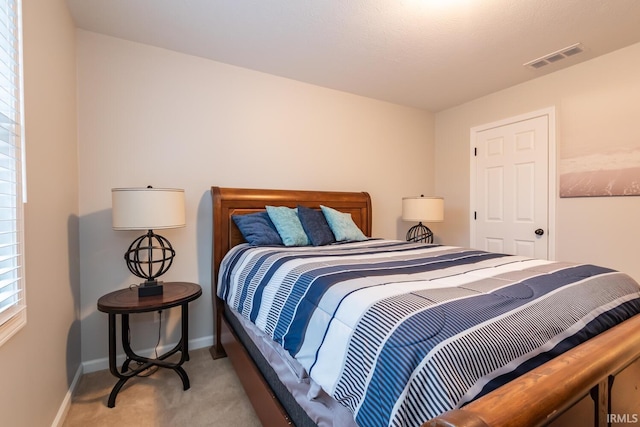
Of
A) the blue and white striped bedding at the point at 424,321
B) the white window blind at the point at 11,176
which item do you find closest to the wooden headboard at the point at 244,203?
the blue and white striped bedding at the point at 424,321

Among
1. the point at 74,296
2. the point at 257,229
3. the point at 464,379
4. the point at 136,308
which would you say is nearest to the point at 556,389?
the point at 464,379

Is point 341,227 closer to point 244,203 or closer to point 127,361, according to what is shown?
point 244,203

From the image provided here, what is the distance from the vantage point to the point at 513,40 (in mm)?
2344

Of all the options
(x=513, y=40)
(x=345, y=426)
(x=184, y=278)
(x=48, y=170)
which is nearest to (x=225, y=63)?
(x=48, y=170)

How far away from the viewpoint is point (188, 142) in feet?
8.27

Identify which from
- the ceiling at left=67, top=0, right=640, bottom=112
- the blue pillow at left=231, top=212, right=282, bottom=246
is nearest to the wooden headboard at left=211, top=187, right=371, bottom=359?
the blue pillow at left=231, top=212, right=282, bottom=246

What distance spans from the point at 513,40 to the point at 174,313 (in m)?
3.48

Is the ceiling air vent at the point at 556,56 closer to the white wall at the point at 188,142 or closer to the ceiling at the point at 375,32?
the ceiling at the point at 375,32

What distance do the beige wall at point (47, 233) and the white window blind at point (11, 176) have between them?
0.09m

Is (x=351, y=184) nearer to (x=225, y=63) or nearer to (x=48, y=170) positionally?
(x=225, y=63)

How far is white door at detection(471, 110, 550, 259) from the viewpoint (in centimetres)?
304

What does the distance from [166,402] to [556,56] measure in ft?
13.0

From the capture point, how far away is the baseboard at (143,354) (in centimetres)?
216

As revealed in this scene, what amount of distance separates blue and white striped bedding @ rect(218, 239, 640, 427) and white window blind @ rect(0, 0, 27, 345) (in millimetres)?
942
